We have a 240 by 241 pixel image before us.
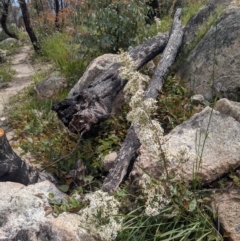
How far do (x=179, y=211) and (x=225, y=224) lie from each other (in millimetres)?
334

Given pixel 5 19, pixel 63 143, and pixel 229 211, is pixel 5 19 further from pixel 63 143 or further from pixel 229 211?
pixel 229 211

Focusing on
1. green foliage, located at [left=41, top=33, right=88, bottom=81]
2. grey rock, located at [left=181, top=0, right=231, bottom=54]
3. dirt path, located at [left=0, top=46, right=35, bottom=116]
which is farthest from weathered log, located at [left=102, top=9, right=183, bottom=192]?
dirt path, located at [left=0, top=46, right=35, bottom=116]

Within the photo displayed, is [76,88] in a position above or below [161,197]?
below

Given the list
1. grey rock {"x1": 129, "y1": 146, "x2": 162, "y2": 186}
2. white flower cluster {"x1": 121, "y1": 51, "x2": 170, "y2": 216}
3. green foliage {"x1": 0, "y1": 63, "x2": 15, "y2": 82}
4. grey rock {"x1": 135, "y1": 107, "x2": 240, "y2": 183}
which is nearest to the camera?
white flower cluster {"x1": 121, "y1": 51, "x2": 170, "y2": 216}

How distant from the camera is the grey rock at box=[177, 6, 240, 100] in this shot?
4242mm

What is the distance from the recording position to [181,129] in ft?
10.7

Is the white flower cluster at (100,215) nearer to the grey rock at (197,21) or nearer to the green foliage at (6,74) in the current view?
the grey rock at (197,21)

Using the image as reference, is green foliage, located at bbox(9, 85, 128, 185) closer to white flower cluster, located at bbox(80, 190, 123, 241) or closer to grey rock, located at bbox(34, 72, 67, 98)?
grey rock, located at bbox(34, 72, 67, 98)

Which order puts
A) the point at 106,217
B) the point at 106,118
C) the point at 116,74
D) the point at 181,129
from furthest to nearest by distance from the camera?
the point at 116,74
the point at 106,118
the point at 181,129
the point at 106,217

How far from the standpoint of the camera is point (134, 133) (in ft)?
11.7

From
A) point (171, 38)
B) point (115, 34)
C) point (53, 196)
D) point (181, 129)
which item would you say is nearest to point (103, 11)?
point (115, 34)

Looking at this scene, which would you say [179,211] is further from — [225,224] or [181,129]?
[181,129]

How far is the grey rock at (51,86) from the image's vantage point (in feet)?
20.9

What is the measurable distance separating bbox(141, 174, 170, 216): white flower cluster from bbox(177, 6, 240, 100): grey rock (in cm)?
207
